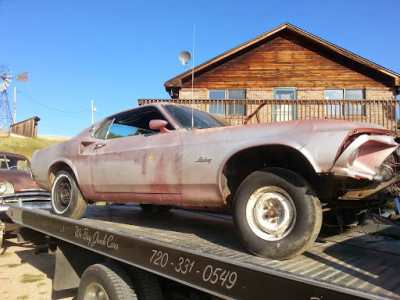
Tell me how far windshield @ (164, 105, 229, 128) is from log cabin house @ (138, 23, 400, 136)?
351 inches

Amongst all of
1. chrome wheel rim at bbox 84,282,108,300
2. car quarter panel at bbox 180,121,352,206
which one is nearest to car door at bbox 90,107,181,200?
car quarter panel at bbox 180,121,352,206

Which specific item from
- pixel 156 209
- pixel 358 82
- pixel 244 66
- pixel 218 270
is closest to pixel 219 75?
pixel 244 66

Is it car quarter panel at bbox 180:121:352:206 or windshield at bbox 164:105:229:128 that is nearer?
car quarter panel at bbox 180:121:352:206

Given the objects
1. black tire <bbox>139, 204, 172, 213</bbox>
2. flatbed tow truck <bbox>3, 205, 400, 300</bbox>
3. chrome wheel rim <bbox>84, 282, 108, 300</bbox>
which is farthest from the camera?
black tire <bbox>139, 204, 172, 213</bbox>

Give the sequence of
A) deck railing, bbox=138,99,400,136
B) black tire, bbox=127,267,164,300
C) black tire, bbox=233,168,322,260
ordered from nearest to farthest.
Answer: black tire, bbox=233,168,322,260 → black tire, bbox=127,267,164,300 → deck railing, bbox=138,99,400,136

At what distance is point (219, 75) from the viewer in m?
14.8

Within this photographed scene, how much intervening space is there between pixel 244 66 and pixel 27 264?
454 inches

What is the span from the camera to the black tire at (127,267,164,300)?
9.20ft

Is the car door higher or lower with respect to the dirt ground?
higher

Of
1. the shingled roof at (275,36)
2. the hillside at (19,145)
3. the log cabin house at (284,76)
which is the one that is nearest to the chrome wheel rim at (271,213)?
the log cabin house at (284,76)

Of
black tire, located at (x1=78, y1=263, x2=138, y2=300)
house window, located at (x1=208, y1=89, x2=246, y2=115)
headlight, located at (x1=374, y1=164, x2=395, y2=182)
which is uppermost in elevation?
house window, located at (x1=208, y1=89, x2=246, y2=115)

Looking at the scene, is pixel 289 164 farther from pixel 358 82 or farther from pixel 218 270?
pixel 358 82

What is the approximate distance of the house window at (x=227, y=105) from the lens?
40.5ft

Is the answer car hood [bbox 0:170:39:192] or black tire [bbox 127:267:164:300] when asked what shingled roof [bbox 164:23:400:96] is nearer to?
car hood [bbox 0:170:39:192]
